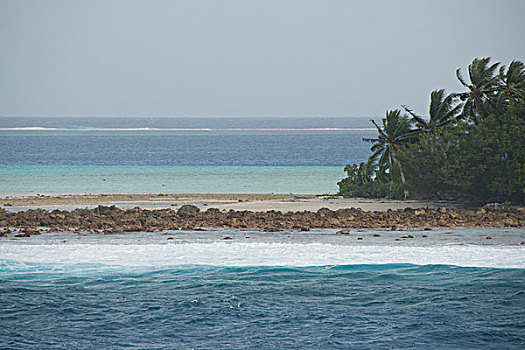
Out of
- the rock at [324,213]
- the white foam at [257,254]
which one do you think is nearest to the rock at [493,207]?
the rock at [324,213]

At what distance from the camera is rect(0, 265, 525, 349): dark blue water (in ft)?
38.2

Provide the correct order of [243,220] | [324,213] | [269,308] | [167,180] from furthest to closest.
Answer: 1. [167,180]
2. [324,213]
3. [243,220]
4. [269,308]

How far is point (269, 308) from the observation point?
44.4 ft

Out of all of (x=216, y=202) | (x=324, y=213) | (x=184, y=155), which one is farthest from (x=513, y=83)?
(x=184, y=155)

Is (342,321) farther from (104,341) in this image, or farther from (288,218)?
(288,218)

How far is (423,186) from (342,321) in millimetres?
18274

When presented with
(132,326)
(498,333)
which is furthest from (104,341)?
(498,333)

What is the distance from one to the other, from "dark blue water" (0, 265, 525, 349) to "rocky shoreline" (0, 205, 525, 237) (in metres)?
6.68

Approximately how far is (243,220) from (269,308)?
11167 mm

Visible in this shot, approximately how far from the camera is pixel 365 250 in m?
19.3

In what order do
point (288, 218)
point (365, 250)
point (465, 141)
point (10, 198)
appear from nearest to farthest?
point (365, 250), point (288, 218), point (465, 141), point (10, 198)

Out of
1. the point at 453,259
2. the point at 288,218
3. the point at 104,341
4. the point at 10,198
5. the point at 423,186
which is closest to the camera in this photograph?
the point at 104,341

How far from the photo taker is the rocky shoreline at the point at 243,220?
930 inches

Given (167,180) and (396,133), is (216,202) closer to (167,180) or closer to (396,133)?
(396,133)
